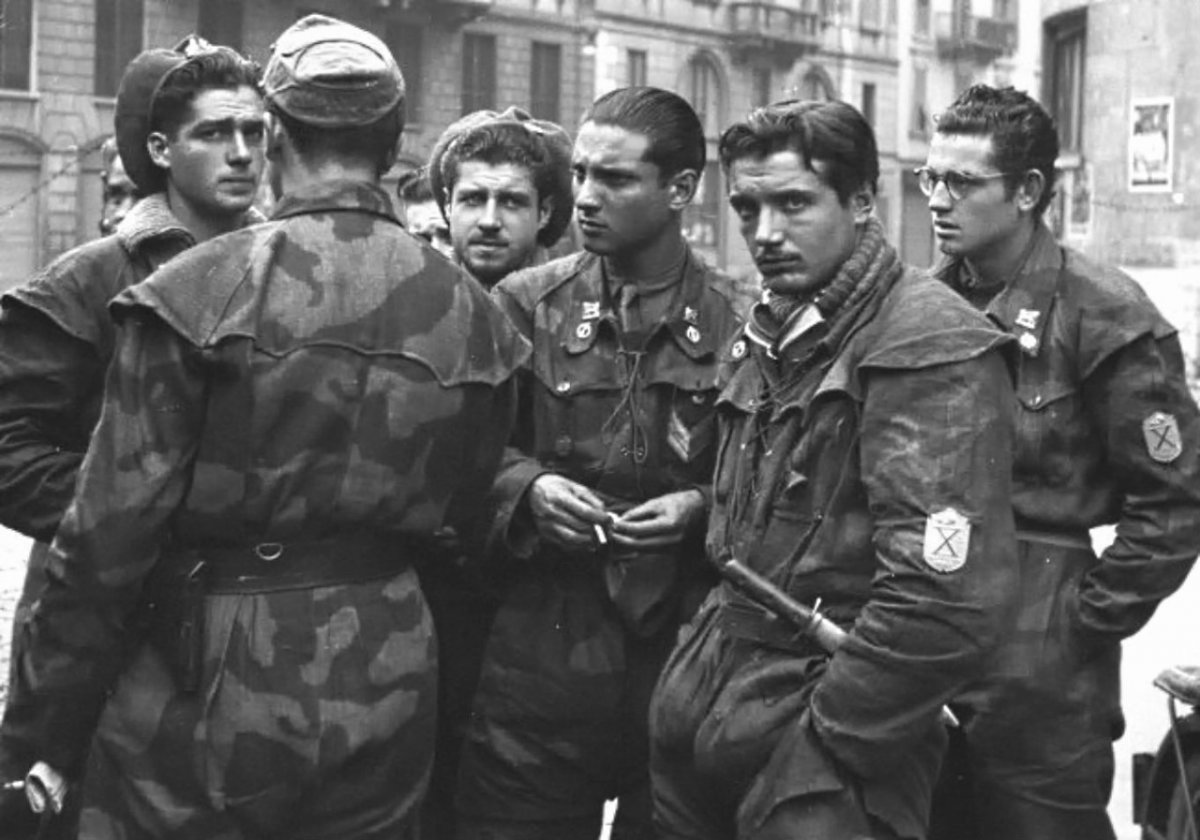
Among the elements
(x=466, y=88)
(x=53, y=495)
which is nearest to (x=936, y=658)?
(x=53, y=495)

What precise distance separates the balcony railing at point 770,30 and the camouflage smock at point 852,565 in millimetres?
45536

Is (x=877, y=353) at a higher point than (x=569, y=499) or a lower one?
higher

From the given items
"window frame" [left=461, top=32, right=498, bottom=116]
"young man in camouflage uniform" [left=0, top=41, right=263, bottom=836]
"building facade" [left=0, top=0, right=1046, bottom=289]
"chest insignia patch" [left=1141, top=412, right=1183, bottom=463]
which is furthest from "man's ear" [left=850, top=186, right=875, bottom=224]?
"window frame" [left=461, top=32, right=498, bottom=116]

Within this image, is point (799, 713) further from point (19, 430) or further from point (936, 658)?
point (19, 430)

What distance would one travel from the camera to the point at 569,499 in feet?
14.9

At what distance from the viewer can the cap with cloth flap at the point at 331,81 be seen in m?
3.91

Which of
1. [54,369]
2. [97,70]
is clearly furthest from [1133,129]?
[54,369]

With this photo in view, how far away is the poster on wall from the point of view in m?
23.4

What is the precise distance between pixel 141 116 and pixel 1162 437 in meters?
2.43

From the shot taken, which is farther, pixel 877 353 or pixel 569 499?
pixel 569 499

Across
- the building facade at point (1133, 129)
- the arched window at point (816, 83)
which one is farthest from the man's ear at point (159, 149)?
the arched window at point (816, 83)

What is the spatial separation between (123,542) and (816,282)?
1355mm

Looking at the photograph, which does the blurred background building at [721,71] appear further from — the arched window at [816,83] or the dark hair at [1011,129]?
the dark hair at [1011,129]

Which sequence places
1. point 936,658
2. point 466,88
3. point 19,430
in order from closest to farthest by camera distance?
point 936,658 < point 19,430 < point 466,88
